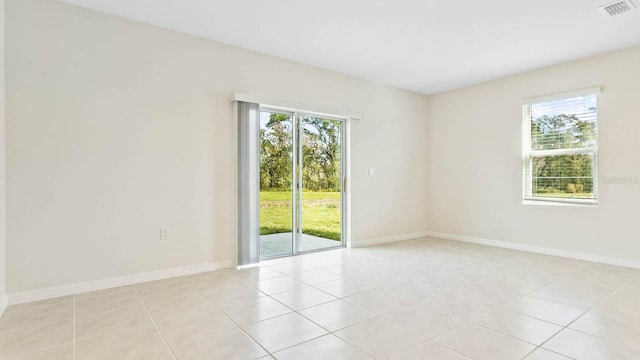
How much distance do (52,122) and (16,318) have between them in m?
1.61

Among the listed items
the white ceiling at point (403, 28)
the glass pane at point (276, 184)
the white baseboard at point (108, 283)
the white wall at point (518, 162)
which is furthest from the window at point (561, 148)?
the white baseboard at point (108, 283)

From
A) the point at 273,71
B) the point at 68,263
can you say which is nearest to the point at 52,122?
the point at 68,263

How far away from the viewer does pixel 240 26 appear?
11.4 feet

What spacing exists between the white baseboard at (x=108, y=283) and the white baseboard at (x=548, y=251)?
3824mm

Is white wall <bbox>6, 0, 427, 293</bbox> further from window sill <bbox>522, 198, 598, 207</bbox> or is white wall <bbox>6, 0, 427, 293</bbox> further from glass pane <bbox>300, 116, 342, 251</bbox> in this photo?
window sill <bbox>522, 198, 598, 207</bbox>

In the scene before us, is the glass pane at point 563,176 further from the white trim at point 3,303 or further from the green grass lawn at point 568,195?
the white trim at point 3,303

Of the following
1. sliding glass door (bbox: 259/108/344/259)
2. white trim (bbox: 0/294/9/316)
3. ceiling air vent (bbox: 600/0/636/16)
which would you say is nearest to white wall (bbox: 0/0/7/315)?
white trim (bbox: 0/294/9/316)

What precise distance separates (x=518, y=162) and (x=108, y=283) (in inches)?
213

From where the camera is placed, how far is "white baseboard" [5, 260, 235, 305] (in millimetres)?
2828

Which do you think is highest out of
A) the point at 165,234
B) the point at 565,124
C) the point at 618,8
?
the point at 618,8

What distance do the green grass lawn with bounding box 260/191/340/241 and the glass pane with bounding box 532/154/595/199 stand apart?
2892 mm

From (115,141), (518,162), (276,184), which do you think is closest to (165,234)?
(115,141)

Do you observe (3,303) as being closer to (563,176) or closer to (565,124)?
(563,176)

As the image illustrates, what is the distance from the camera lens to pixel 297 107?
443 cm
